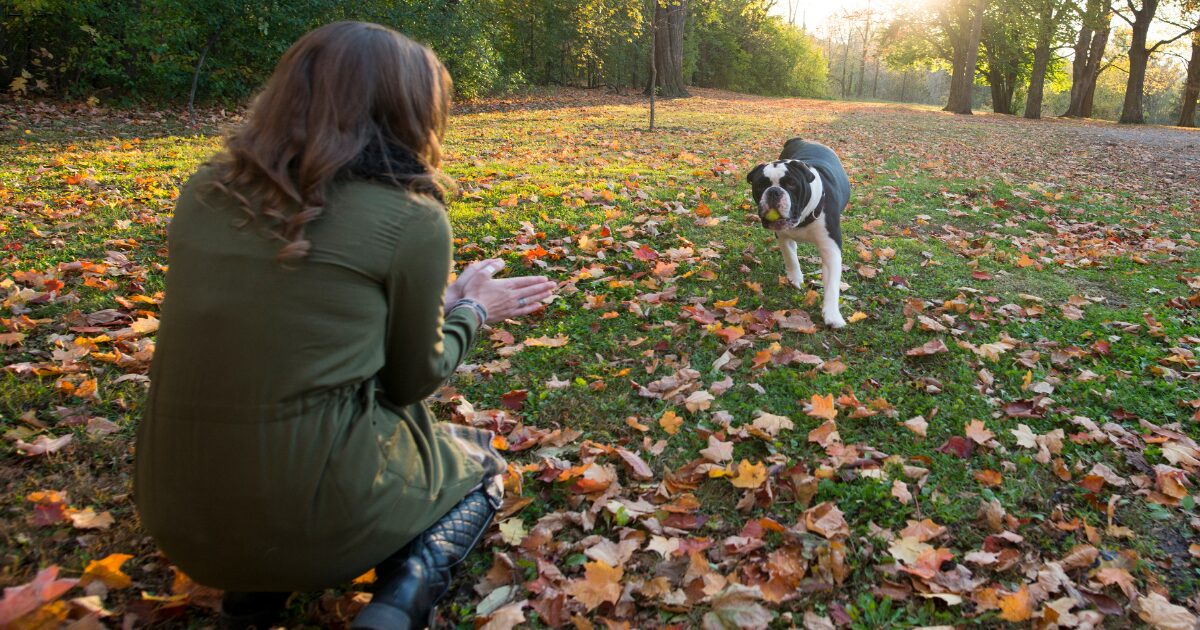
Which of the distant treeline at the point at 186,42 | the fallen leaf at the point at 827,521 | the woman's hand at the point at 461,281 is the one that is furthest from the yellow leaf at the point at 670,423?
the distant treeline at the point at 186,42

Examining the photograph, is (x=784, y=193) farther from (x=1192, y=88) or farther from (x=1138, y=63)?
(x=1192, y=88)

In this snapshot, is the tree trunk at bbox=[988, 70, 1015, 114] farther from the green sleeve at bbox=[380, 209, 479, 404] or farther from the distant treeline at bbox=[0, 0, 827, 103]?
the green sleeve at bbox=[380, 209, 479, 404]

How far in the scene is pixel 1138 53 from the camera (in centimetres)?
2675

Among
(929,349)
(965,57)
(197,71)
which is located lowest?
(929,349)

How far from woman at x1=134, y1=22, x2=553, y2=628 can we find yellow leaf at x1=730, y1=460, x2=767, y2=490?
151 cm

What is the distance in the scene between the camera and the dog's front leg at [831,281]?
15.3ft

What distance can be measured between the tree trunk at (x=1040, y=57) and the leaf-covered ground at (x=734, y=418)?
81.1 feet

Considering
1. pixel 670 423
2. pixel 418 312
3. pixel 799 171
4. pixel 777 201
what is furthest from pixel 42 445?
pixel 799 171

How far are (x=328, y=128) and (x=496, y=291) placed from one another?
2.71ft

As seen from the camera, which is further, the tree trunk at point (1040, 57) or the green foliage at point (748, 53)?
the green foliage at point (748, 53)

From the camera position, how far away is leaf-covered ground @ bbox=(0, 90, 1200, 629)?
2469 millimetres

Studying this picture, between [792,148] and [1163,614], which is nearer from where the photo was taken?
[1163,614]

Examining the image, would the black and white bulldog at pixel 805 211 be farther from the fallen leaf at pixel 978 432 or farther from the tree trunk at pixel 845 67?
the tree trunk at pixel 845 67

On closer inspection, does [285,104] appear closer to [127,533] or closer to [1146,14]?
[127,533]
